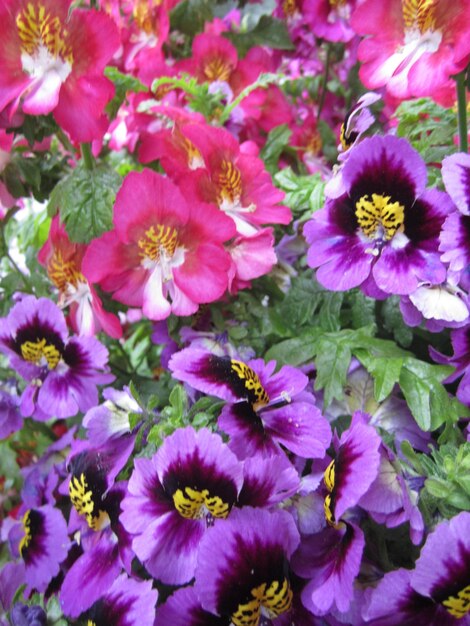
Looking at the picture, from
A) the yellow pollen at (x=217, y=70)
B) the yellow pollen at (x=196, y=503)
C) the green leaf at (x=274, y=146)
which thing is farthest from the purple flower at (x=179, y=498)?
the yellow pollen at (x=217, y=70)

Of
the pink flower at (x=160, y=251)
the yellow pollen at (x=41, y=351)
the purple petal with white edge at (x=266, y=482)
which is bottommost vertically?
the yellow pollen at (x=41, y=351)

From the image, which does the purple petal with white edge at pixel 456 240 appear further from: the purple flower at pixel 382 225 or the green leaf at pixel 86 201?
the green leaf at pixel 86 201

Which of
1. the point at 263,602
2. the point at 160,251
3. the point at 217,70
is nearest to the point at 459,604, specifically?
the point at 263,602

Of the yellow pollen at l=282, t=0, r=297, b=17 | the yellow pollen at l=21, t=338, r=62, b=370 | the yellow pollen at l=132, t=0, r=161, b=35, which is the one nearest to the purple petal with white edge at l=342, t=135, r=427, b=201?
the yellow pollen at l=21, t=338, r=62, b=370

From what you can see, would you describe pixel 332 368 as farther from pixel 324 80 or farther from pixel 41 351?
pixel 324 80

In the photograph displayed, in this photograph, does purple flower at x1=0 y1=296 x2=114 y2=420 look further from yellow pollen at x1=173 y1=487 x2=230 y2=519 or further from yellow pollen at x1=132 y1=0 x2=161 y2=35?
yellow pollen at x1=132 y1=0 x2=161 y2=35

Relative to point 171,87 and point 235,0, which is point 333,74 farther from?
point 171,87

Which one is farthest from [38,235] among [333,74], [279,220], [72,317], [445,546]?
[445,546]
